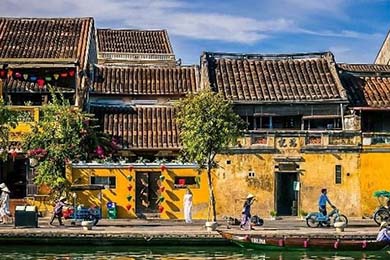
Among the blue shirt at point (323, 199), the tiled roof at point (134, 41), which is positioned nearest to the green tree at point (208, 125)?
the blue shirt at point (323, 199)

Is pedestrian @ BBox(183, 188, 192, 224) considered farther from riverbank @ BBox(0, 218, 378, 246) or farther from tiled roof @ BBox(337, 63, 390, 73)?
tiled roof @ BBox(337, 63, 390, 73)

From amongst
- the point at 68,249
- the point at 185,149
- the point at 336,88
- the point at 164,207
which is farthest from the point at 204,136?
the point at 336,88

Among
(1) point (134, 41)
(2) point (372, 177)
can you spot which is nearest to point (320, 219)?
(2) point (372, 177)

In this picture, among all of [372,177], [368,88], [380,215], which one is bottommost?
[380,215]

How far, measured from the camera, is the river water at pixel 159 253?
2645 centimetres

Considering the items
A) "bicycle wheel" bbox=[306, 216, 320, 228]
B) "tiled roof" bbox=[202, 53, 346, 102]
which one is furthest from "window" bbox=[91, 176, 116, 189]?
"bicycle wheel" bbox=[306, 216, 320, 228]

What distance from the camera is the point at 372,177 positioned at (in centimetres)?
3572

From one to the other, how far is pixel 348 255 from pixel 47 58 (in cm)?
1923

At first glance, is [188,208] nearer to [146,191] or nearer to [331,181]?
[146,191]

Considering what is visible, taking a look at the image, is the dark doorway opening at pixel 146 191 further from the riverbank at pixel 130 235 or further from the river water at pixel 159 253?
the river water at pixel 159 253

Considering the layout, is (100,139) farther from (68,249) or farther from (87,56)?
(68,249)

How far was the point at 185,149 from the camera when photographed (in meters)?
34.3

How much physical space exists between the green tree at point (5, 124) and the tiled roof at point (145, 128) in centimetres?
547

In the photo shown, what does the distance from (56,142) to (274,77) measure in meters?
11.7
